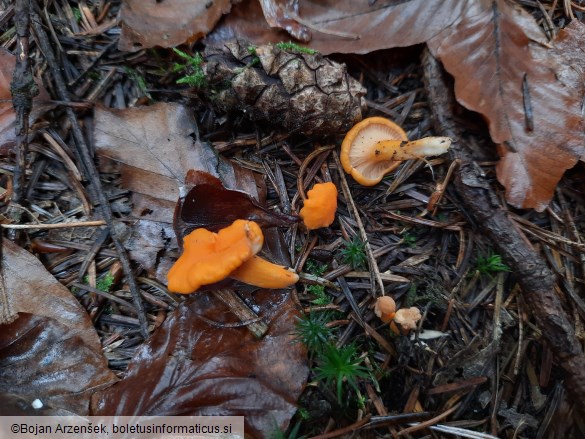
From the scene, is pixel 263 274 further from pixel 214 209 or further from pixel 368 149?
pixel 368 149

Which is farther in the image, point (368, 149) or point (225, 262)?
point (368, 149)

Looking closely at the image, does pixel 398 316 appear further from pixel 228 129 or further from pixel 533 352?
pixel 228 129

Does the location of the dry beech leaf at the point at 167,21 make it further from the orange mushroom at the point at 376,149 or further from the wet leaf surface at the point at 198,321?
the orange mushroom at the point at 376,149

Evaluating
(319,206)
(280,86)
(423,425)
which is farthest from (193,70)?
(423,425)

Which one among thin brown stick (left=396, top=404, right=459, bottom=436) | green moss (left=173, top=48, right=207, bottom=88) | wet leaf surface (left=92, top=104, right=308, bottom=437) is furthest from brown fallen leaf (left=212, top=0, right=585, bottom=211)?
thin brown stick (left=396, top=404, right=459, bottom=436)

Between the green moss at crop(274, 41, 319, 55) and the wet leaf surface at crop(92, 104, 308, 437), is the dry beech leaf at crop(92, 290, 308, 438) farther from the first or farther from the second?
the green moss at crop(274, 41, 319, 55)
